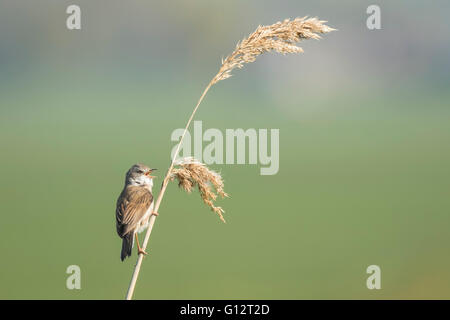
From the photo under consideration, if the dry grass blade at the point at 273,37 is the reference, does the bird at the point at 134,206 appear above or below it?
below

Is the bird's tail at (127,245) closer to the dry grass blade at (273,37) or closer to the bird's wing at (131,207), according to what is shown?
the bird's wing at (131,207)

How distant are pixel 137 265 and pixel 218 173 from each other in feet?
2.51

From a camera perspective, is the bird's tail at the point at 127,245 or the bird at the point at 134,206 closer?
the bird's tail at the point at 127,245

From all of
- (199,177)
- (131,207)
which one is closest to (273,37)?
(199,177)

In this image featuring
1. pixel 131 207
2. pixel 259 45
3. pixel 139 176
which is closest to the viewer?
Answer: pixel 259 45

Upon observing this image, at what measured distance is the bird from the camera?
347 centimetres

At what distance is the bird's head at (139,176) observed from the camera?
3.87 m

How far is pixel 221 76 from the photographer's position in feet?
9.36

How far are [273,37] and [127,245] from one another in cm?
178

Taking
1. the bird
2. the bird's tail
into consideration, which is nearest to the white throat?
the bird

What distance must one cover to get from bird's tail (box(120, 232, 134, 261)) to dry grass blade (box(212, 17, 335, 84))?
4.67ft

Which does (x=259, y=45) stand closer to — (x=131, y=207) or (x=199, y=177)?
(x=199, y=177)

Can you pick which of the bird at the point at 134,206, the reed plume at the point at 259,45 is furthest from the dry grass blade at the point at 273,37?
the bird at the point at 134,206

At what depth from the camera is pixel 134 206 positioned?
3617mm
